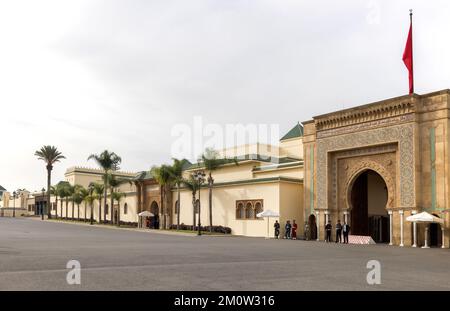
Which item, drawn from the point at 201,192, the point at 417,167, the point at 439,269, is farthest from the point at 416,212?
the point at 201,192

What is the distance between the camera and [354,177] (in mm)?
33531

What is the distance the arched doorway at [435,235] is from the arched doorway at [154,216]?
3131 centimetres

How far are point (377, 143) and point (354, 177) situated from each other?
126 inches

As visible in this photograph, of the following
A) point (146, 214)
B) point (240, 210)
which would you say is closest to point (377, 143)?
point (240, 210)

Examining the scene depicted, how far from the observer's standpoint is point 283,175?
4166 centimetres

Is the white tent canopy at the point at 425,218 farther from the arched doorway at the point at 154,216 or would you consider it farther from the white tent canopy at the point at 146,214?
Answer: the arched doorway at the point at 154,216

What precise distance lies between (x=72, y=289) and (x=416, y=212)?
2392cm

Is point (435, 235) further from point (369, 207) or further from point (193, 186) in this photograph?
point (193, 186)

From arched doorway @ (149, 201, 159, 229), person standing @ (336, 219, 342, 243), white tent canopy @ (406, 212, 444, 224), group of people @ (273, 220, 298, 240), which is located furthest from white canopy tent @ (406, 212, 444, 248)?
arched doorway @ (149, 201, 159, 229)

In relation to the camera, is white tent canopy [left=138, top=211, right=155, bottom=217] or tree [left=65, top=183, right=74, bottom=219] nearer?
white tent canopy [left=138, top=211, right=155, bottom=217]

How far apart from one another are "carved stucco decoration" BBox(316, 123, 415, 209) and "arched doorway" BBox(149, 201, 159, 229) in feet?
77.4

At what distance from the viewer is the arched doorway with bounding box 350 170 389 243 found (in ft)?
114

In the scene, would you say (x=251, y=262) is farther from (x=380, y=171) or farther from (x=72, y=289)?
(x=380, y=171)

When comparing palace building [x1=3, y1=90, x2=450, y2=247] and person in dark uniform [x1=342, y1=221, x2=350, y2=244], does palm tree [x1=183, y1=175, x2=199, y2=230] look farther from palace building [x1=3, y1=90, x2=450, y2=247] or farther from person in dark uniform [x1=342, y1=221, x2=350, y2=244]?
person in dark uniform [x1=342, y1=221, x2=350, y2=244]
